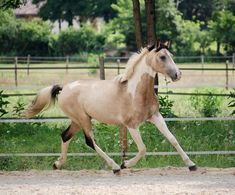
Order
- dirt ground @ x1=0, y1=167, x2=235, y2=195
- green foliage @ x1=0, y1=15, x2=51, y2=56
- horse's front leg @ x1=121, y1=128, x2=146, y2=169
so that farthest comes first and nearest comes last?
green foliage @ x1=0, y1=15, x2=51, y2=56, horse's front leg @ x1=121, y1=128, x2=146, y2=169, dirt ground @ x1=0, y1=167, x2=235, y2=195

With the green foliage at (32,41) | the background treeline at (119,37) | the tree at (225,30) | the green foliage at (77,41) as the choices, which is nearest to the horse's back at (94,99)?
the background treeline at (119,37)

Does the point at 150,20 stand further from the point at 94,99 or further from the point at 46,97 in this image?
the point at 94,99

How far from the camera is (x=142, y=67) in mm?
7961

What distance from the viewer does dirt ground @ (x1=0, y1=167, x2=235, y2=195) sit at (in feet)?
22.7

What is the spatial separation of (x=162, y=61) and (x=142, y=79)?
397 mm

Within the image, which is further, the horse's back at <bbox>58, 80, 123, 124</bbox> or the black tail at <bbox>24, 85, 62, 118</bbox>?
the black tail at <bbox>24, 85, 62, 118</bbox>

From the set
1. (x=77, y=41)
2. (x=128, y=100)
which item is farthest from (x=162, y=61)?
(x=77, y=41)

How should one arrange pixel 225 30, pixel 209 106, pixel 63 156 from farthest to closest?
pixel 225 30
pixel 209 106
pixel 63 156

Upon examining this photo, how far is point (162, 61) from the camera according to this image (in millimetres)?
7699

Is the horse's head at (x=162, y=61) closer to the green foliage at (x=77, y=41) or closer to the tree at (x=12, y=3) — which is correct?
the tree at (x=12, y=3)

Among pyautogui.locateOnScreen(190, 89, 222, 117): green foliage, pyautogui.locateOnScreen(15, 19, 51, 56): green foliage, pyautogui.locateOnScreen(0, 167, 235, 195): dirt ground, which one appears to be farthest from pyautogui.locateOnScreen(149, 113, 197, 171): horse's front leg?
pyautogui.locateOnScreen(15, 19, 51, 56): green foliage

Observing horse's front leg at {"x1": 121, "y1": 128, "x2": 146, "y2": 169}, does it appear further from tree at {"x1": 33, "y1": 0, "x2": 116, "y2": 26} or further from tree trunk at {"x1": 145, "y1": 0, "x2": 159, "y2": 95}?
tree at {"x1": 33, "y1": 0, "x2": 116, "y2": 26}

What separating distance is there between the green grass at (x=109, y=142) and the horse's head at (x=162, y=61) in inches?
69.5

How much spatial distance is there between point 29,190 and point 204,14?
182ft
